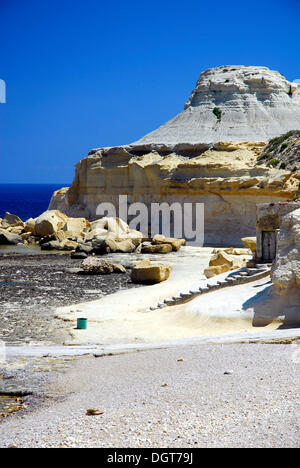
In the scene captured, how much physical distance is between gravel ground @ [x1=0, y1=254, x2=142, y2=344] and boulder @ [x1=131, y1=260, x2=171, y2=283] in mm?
400

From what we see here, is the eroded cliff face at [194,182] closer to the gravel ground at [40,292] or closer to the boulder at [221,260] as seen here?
the gravel ground at [40,292]

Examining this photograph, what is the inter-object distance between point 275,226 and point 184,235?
1969 centimetres

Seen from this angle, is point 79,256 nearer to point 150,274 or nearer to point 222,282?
point 150,274

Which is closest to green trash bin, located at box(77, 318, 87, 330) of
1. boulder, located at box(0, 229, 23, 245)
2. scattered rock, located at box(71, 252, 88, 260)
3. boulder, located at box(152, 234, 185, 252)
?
scattered rock, located at box(71, 252, 88, 260)

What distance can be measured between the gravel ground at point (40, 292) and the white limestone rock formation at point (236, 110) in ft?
61.6

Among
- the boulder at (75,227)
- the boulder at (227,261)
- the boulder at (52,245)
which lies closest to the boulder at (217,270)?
the boulder at (227,261)

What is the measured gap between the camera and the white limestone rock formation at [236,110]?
4450 cm

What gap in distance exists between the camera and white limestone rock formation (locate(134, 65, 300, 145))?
44.5 meters

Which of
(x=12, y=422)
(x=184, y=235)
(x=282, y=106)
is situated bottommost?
(x=12, y=422)

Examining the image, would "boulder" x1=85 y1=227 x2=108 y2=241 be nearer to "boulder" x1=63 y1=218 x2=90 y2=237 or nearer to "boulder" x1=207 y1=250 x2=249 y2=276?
"boulder" x1=63 y1=218 x2=90 y2=237

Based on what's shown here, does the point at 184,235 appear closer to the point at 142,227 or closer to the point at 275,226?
the point at 142,227
